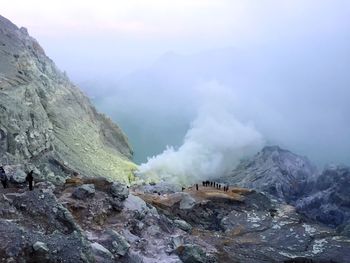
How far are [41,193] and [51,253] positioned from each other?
640cm

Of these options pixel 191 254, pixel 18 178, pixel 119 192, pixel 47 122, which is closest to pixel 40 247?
pixel 191 254

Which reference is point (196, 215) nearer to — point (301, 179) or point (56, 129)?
point (56, 129)

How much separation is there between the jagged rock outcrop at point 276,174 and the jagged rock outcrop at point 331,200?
5.17m

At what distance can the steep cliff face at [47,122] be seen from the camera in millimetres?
58812

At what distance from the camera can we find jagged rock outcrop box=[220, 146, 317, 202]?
291 ft

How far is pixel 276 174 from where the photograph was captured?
303 feet

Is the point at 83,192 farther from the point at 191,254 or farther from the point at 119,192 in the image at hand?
the point at 191,254

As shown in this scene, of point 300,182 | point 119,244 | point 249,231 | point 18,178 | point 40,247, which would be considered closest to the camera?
point 40,247

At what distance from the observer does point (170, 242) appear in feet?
90.6

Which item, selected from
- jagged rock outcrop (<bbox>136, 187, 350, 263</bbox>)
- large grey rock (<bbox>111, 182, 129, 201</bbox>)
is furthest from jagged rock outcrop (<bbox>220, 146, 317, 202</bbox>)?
large grey rock (<bbox>111, 182, 129, 201</bbox>)

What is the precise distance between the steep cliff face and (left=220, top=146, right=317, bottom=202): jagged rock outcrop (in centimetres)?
2275

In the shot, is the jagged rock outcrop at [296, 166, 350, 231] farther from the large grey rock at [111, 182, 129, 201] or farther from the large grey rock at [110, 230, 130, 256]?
the large grey rock at [110, 230, 130, 256]

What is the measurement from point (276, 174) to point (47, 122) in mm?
43469

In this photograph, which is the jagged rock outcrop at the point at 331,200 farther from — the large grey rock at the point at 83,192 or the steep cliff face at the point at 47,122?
the large grey rock at the point at 83,192
